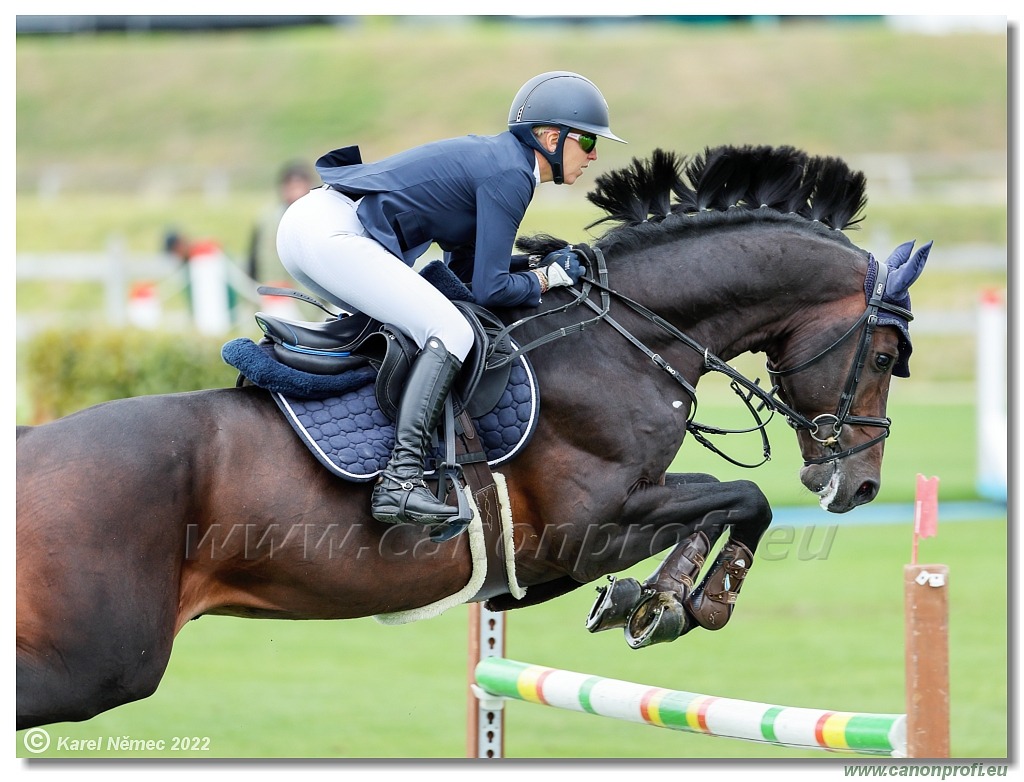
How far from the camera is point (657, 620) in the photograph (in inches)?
174

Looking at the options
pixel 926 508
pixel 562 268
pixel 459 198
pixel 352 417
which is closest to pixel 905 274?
pixel 926 508

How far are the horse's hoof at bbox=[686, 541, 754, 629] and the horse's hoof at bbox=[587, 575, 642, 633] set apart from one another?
20cm

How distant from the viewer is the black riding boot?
13.2 feet

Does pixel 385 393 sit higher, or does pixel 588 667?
pixel 385 393

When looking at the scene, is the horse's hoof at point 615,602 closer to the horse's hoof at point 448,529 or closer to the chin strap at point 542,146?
the horse's hoof at point 448,529

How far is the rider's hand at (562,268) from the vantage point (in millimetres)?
4574

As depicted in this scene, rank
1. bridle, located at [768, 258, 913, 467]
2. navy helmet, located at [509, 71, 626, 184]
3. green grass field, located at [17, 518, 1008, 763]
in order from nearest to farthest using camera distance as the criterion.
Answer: navy helmet, located at [509, 71, 626, 184] < bridle, located at [768, 258, 913, 467] < green grass field, located at [17, 518, 1008, 763]

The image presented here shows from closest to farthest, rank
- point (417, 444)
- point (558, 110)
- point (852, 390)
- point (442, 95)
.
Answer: point (417, 444) → point (558, 110) → point (852, 390) → point (442, 95)

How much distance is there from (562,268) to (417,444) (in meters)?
0.94

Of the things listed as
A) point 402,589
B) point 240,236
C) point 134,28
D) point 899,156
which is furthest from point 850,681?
point 134,28

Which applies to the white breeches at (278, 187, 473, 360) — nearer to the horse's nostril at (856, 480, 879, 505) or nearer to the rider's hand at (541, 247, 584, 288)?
the rider's hand at (541, 247, 584, 288)

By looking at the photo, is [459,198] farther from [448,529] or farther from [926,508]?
[926,508]

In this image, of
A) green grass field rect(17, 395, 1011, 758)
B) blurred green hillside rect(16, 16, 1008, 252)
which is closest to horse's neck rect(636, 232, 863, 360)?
green grass field rect(17, 395, 1011, 758)

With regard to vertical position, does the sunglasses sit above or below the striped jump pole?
above
